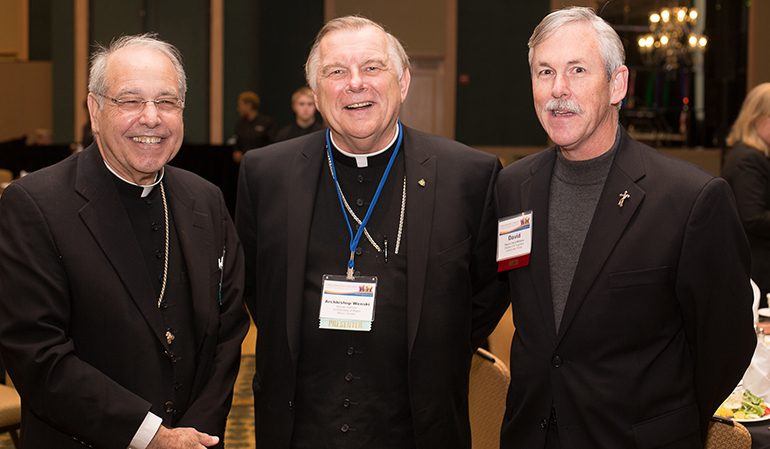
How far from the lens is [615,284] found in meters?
1.79

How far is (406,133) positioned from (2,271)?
4.31 feet

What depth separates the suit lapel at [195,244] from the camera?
6.44 ft

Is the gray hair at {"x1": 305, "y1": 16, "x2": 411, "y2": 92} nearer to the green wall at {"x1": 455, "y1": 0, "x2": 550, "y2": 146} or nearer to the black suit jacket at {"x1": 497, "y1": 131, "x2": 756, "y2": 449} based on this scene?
the black suit jacket at {"x1": 497, "y1": 131, "x2": 756, "y2": 449}

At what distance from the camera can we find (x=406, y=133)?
2.33 meters

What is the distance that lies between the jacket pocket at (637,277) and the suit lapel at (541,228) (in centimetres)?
19

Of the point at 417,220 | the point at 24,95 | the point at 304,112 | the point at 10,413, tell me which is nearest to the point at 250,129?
the point at 304,112

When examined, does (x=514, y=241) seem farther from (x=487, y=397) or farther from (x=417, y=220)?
(x=487, y=397)

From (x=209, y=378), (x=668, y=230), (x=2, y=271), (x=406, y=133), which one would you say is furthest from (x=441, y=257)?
(x=2, y=271)

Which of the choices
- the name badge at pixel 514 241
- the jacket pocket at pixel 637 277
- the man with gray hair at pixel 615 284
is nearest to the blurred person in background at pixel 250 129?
the name badge at pixel 514 241

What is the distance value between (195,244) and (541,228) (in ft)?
3.43

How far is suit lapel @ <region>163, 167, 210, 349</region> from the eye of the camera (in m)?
1.96

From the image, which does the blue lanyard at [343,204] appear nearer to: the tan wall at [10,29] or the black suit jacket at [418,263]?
the black suit jacket at [418,263]

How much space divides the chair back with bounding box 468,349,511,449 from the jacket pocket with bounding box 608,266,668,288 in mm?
902

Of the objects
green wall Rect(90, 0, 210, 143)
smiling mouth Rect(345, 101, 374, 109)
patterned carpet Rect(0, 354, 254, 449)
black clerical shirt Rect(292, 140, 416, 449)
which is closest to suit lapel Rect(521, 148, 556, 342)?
black clerical shirt Rect(292, 140, 416, 449)
